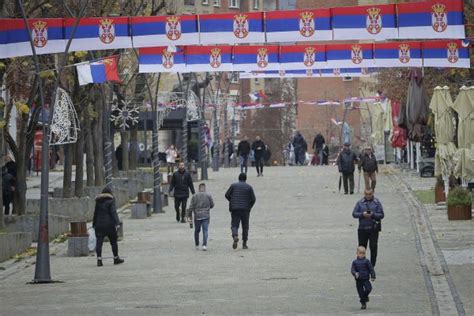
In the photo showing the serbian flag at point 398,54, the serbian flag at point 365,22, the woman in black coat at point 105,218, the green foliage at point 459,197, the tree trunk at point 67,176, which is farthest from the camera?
the tree trunk at point 67,176

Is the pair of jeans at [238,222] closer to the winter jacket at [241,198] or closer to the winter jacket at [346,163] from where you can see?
the winter jacket at [241,198]

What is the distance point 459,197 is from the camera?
129 feet

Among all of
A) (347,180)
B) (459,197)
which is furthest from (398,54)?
(347,180)

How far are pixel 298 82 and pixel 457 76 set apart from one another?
7189 cm

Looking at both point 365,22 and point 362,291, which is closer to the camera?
point 362,291

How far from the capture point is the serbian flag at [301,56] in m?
42.6

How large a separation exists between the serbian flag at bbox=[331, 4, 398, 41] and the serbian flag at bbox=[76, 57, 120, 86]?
5.29 meters

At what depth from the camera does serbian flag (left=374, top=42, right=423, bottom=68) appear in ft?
133

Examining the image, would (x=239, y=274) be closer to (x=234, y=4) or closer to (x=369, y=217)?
(x=369, y=217)

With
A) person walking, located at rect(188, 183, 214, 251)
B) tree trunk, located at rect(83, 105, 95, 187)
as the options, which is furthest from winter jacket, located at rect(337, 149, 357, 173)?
person walking, located at rect(188, 183, 214, 251)

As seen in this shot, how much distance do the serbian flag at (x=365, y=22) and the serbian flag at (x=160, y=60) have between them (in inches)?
331

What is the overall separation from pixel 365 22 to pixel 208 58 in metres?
8.97

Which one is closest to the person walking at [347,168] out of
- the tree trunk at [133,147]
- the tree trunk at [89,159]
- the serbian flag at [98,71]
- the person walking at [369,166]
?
the person walking at [369,166]

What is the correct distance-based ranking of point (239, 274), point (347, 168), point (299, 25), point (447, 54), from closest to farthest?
point (239, 274), point (299, 25), point (447, 54), point (347, 168)
